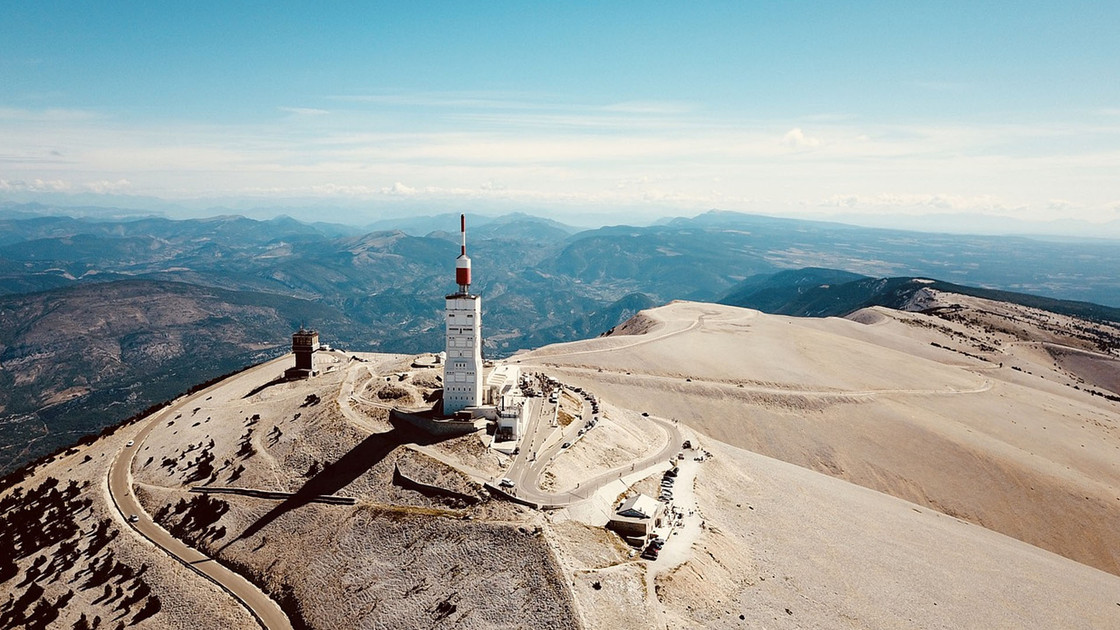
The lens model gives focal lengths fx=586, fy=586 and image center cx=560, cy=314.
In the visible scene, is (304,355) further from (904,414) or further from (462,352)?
(904,414)

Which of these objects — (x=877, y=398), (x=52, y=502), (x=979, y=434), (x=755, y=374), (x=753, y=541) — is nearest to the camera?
(x=753, y=541)

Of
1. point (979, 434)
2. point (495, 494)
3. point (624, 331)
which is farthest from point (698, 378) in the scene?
point (495, 494)

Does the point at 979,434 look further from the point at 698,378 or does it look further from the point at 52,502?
the point at 52,502

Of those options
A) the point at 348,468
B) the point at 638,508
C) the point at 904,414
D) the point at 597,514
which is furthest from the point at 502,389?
the point at 904,414

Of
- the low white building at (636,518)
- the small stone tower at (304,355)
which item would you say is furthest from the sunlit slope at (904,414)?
the small stone tower at (304,355)

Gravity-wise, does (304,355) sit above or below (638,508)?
above

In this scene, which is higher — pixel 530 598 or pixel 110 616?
pixel 530 598
